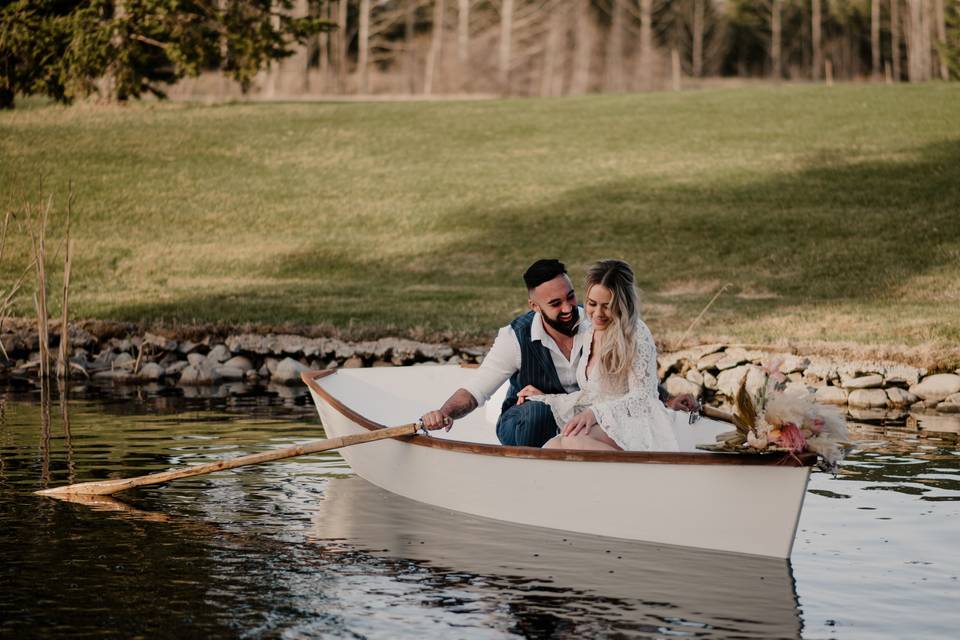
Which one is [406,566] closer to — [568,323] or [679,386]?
[568,323]

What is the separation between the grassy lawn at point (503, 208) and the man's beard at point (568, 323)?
750cm

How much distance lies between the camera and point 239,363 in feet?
54.2

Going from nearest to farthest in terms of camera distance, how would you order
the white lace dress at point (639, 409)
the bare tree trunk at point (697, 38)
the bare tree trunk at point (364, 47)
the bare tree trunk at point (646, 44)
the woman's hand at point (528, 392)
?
the white lace dress at point (639, 409), the woman's hand at point (528, 392), the bare tree trunk at point (364, 47), the bare tree trunk at point (646, 44), the bare tree trunk at point (697, 38)

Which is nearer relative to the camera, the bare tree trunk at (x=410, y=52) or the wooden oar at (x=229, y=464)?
the wooden oar at (x=229, y=464)

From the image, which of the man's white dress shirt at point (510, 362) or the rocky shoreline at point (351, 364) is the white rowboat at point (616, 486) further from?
the rocky shoreline at point (351, 364)

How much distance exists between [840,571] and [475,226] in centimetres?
1828

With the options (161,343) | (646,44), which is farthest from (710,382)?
(646,44)

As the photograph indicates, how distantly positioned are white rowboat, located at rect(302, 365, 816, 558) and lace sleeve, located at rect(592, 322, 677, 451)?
11.6 inches

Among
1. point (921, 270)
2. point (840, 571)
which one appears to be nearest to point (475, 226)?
point (921, 270)

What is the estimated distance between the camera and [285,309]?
18750mm

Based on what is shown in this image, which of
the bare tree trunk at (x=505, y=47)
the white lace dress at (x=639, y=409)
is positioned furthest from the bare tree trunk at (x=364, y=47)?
the white lace dress at (x=639, y=409)

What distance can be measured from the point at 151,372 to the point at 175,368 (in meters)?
0.32

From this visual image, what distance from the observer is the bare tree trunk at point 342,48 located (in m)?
60.6

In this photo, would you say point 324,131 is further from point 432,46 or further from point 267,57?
point 432,46
